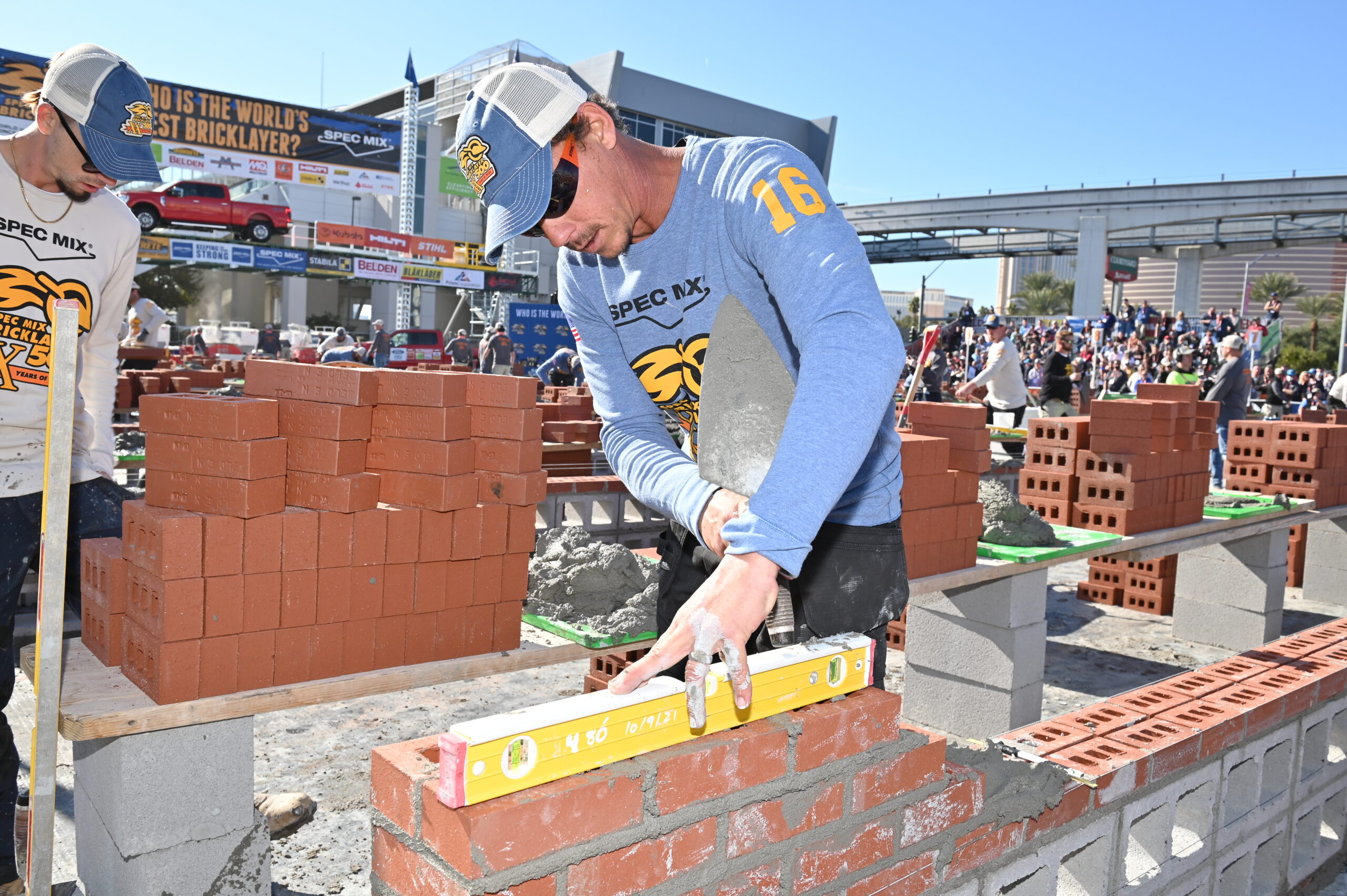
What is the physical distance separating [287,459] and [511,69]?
2021 millimetres

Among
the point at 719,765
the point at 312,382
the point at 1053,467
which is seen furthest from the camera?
the point at 1053,467

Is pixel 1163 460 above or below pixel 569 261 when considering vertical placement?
below

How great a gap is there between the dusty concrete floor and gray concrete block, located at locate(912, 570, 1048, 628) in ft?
2.76

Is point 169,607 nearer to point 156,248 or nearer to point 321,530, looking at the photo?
point 321,530

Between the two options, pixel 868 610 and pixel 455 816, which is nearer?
pixel 455 816

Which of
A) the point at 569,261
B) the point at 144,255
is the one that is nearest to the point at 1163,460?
the point at 569,261

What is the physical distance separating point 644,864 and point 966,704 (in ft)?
13.6

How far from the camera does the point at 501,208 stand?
1.66m

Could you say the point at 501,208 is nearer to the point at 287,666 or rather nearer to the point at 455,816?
the point at 455,816

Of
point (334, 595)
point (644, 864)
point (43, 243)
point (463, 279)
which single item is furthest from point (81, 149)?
point (463, 279)

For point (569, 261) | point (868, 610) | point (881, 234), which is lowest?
point (868, 610)

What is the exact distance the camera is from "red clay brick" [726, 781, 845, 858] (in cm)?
178

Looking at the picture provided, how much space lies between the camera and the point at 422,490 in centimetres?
350

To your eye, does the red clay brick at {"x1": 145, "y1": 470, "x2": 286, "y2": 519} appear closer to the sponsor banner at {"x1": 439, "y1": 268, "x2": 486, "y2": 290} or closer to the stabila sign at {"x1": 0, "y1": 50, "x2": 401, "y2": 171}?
the stabila sign at {"x1": 0, "y1": 50, "x2": 401, "y2": 171}
